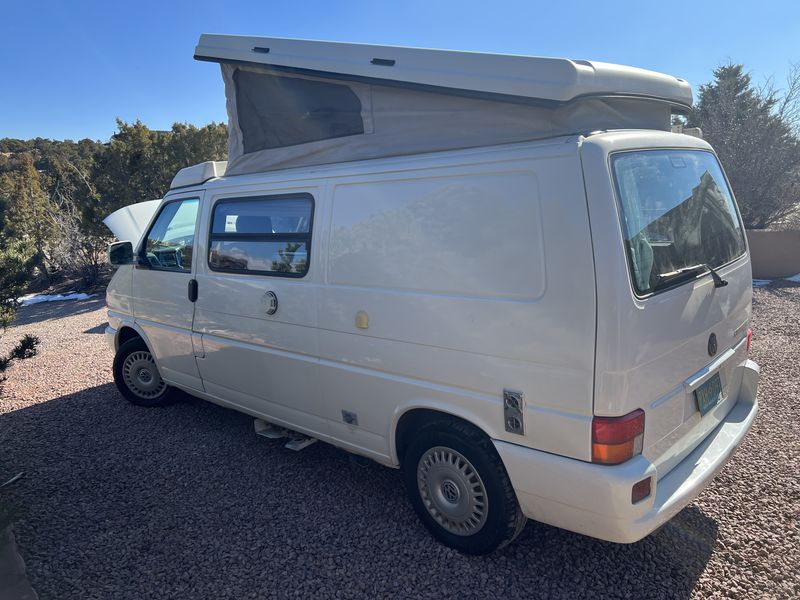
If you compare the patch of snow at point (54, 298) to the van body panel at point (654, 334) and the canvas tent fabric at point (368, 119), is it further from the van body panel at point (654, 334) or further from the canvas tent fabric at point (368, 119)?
the van body panel at point (654, 334)

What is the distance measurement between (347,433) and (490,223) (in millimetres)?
1703

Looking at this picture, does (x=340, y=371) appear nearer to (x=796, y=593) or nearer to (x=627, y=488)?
(x=627, y=488)

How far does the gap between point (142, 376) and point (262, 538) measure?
114 inches

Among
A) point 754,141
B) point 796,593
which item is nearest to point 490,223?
point 796,593

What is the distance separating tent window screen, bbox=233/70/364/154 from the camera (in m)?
3.39

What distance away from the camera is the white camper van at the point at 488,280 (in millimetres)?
2299

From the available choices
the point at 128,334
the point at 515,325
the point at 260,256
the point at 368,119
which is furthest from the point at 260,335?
the point at 128,334

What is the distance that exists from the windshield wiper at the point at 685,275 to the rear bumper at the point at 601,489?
0.81 metres

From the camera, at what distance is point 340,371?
10.8 ft

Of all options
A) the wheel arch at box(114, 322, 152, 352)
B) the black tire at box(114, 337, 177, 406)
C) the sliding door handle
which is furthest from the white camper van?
the black tire at box(114, 337, 177, 406)

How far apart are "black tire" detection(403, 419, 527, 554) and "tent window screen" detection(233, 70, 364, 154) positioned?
6.42 feet

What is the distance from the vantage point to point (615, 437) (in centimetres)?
227

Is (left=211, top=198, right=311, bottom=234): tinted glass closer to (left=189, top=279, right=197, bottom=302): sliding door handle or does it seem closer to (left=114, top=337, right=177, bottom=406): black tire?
(left=189, top=279, right=197, bottom=302): sliding door handle

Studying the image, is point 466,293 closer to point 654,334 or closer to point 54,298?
point 654,334
